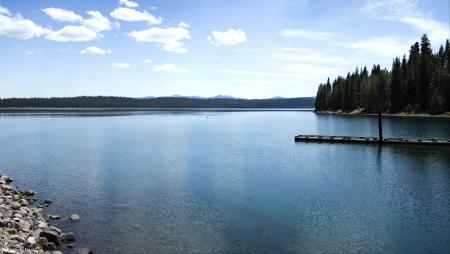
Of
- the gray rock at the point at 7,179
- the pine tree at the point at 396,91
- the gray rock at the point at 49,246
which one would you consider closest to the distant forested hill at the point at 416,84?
the pine tree at the point at 396,91

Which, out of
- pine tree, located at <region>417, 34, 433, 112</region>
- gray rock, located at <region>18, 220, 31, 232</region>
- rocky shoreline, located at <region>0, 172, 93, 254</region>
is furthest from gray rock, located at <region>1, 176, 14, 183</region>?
pine tree, located at <region>417, 34, 433, 112</region>

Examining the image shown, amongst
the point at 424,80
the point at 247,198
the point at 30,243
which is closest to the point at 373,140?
the point at 247,198

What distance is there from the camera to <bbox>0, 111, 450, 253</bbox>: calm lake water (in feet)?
89.1

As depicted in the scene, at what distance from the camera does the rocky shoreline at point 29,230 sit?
2388cm

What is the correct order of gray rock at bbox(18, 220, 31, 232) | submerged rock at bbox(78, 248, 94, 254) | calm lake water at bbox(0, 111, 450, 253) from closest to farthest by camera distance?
submerged rock at bbox(78, 248, 94, 254), calm lake water at bbox(0, 111, 450, 253), gray rock at bbox(18, 220, 31, 232)

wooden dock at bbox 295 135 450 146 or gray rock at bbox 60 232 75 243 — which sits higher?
wooden dock at bbox 295 135 450 146

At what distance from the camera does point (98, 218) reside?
106 feet

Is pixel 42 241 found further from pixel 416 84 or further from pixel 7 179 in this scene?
pixel 416 84

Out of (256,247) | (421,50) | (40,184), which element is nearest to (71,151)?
(40,184)

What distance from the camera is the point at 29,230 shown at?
27750 millimetres

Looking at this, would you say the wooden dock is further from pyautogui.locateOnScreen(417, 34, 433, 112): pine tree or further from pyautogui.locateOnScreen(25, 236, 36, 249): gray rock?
pyautogui.locateOnScreen(417, 34, 433, 112): pine tree

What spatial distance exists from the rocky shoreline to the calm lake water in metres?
1.26

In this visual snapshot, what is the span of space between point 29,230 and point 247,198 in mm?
19098

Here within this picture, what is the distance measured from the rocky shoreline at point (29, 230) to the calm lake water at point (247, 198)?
1.26 metres
